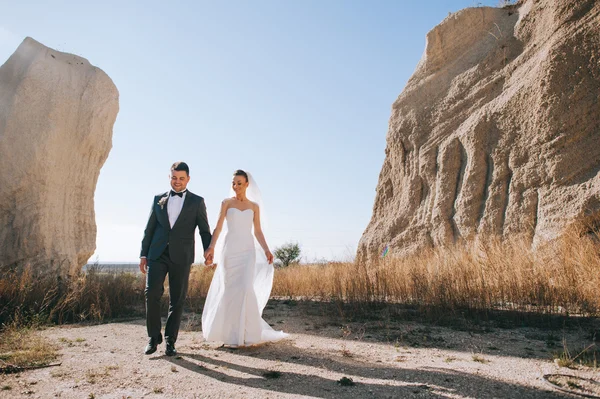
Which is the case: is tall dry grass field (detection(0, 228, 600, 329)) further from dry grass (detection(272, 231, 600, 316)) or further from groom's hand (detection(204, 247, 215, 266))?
groom's hand (detection(204, 247, 215, 266))

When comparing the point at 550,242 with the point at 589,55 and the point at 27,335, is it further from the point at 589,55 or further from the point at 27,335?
the point at 27,335

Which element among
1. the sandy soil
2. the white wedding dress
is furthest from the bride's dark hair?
the sandy soil

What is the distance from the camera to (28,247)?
372 inches

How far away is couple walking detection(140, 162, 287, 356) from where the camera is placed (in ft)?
16.1

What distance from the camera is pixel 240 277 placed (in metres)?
5.31

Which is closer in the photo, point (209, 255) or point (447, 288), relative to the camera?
point (209, 255)

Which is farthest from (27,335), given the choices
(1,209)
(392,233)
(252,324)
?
(392,233)

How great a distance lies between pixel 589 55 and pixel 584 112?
4.27 feet

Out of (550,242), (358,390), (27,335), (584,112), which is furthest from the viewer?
(584,112)

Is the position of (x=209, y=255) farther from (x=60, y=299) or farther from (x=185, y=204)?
(x=60, y=299)

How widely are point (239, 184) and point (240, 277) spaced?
47.7 inches

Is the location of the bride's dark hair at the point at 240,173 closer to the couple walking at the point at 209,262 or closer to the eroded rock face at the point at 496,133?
the couple walking at the point at 209,262

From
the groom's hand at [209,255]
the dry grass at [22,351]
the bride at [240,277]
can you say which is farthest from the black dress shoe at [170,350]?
the dry grass at [22,351]

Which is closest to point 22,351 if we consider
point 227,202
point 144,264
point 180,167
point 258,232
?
point 144,264
